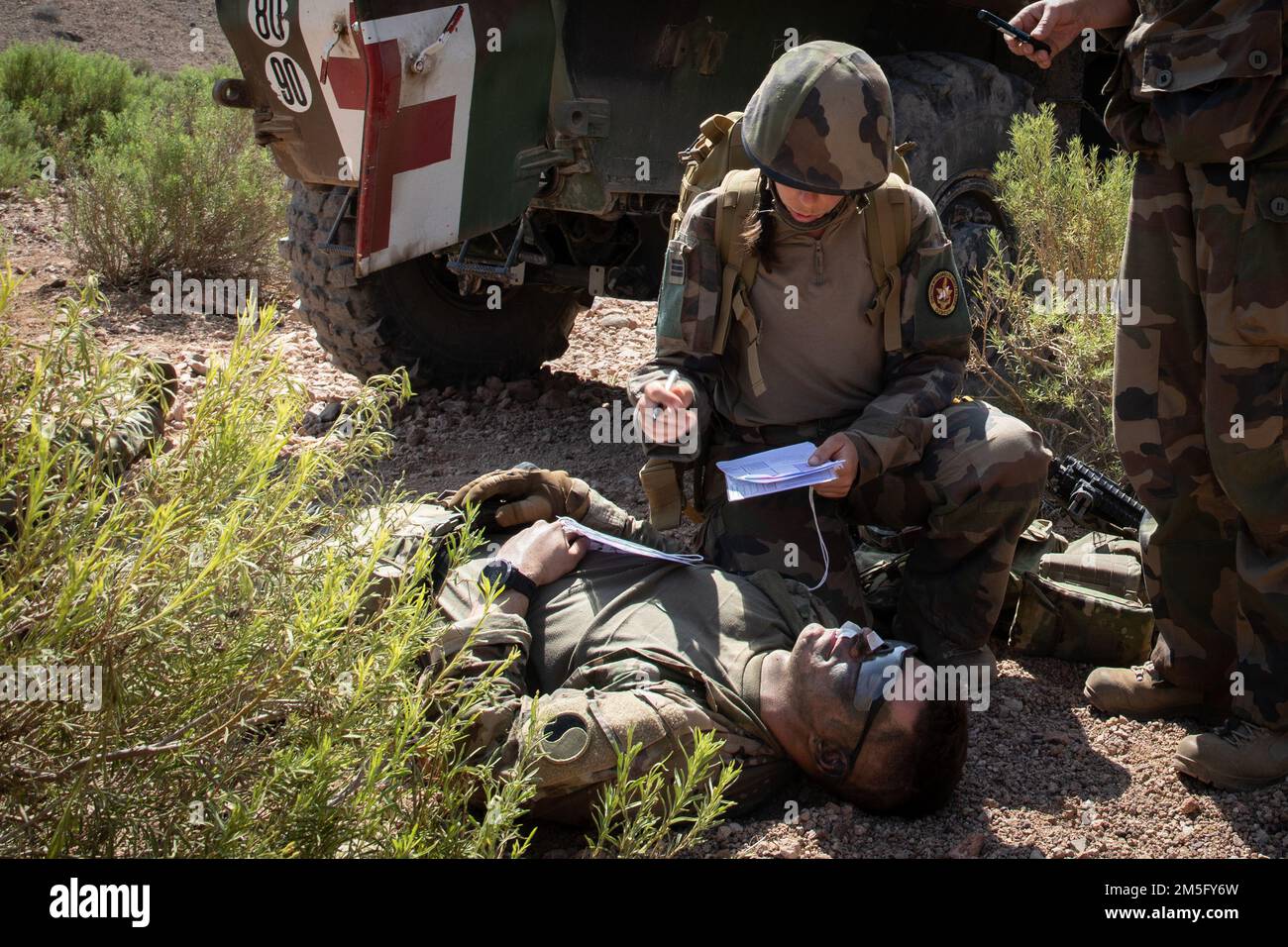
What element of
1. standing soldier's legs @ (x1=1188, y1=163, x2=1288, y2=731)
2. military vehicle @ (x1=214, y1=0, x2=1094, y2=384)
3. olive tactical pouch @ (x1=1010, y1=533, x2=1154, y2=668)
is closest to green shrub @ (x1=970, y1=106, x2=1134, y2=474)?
military vehicle @ (x1=214, y1=0, x2=1094, y2=384)

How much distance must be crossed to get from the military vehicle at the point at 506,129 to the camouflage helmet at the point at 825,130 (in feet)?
5.49

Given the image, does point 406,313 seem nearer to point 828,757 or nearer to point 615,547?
point 615,547

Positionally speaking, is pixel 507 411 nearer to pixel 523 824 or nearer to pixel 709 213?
pixel 709 213

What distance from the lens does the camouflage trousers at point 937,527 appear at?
3.27 metres

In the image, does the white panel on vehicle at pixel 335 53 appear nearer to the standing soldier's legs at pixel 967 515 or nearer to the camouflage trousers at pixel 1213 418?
the standing soldier's legs at pixel 967 515

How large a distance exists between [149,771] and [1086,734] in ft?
7.13

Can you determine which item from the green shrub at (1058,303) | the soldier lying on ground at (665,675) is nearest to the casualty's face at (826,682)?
the soldier lying on ground at (665,675)

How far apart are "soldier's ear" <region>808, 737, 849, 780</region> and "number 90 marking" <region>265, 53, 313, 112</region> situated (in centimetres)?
329

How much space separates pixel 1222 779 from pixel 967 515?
81cm

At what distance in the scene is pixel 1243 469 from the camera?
283 centimetres

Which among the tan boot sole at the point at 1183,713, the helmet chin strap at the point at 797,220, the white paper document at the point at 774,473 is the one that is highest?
the helmet chin strap at the point at 797,220

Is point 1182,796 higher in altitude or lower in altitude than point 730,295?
lower

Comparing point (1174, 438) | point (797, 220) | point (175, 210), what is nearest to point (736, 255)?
point (797, 220)
